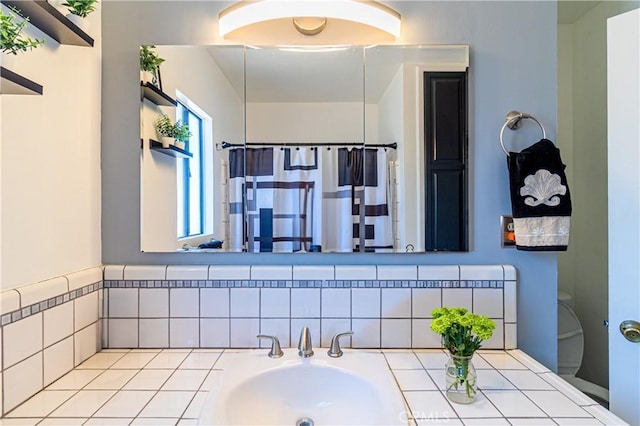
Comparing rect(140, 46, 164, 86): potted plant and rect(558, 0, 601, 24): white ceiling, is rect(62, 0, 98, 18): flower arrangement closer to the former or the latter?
rect(140, 46, 164, 86): potted plant

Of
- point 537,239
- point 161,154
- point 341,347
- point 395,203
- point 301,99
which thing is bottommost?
point 341,347

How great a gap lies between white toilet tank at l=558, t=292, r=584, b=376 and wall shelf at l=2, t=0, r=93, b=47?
2043 millimetres

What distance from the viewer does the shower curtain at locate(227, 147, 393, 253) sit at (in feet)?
4.12

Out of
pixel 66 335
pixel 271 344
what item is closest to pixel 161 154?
pixel 66 335

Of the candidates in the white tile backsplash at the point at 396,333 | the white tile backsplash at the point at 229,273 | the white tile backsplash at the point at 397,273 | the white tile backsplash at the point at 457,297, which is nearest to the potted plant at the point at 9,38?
the white tile backsplash at the point at 229,273

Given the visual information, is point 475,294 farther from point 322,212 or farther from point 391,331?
point 322,212

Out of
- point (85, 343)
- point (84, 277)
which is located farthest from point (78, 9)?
point (85, 343)

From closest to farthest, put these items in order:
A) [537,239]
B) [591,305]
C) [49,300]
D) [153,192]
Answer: [49,300], [537,239], [153,192], [591,305]

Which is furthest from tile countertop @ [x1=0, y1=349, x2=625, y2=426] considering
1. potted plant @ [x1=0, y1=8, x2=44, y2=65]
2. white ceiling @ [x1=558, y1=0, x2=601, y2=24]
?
white ceiling @ [x1=558, y1=0, x2=601, y2=24]

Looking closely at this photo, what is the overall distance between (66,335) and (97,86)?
0.80 meters

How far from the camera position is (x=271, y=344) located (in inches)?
48.6

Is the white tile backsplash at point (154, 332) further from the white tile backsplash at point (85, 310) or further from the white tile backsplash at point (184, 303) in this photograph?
the white tile backsplash at point (85, 310)

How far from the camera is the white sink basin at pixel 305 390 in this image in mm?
936

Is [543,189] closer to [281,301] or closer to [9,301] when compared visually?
[281,301]
